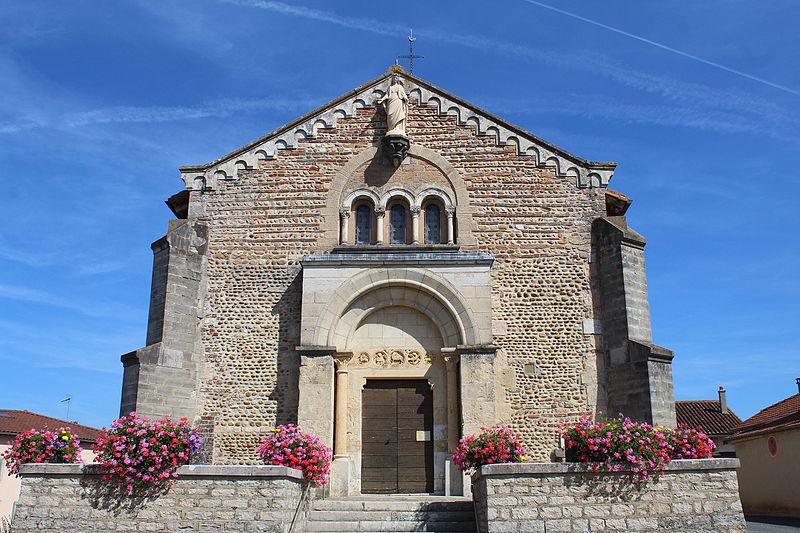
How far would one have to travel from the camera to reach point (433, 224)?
1728cm

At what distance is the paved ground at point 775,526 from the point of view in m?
15.7

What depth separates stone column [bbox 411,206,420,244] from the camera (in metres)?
16.8

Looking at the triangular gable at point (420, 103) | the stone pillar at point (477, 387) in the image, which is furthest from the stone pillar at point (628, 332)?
the stone pillar at point (477, 387)

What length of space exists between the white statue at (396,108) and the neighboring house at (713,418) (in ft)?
62.6

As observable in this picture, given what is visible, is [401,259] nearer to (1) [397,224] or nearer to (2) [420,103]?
Result: (1) [397,224]

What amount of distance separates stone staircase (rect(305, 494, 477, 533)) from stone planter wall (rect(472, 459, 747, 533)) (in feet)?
4.56

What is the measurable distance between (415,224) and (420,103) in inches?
126

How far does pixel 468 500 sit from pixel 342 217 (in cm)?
702

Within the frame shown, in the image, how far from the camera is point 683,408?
115 ft

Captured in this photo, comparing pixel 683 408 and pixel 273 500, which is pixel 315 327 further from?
pixel 683 408

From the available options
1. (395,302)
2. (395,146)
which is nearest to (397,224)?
(395,146)

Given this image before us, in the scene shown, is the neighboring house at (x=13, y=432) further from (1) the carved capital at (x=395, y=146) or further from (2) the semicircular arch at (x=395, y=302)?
(1) the carved capital at (x=395, y=146)

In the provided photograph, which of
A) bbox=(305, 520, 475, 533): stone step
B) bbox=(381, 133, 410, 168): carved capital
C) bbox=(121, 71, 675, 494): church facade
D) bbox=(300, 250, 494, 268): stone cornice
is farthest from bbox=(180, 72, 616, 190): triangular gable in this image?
bbox=(305, 520, 475, 533): stone step

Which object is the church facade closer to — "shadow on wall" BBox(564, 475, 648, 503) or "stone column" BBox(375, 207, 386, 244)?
"stone column" BBox(375, 207, 386, 244)
